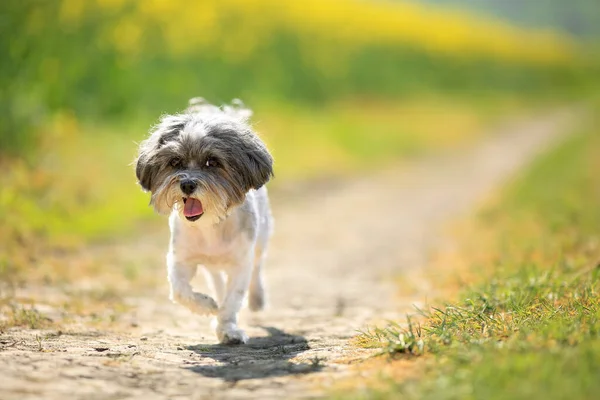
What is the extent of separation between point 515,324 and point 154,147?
2.64 meters

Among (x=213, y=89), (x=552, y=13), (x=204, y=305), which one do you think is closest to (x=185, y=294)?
(x=204, y=305)

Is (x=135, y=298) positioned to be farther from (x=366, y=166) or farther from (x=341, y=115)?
(x=341, y=115)

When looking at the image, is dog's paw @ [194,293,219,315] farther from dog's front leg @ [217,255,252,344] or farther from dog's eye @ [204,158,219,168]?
dog's eye @ [204,158,219,168]

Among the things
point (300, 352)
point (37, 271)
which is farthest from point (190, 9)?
point (300, 352)

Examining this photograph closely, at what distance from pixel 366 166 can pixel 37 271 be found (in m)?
11.1

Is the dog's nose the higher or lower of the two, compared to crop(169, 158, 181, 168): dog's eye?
lower

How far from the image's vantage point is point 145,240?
35.6 feet

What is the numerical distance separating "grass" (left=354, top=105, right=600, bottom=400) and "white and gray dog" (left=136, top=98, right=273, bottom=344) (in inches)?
42.4

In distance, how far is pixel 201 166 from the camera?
5.93 metres

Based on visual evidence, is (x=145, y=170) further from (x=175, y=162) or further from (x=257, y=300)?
(x=257, y=300)

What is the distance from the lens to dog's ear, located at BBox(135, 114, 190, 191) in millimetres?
5992

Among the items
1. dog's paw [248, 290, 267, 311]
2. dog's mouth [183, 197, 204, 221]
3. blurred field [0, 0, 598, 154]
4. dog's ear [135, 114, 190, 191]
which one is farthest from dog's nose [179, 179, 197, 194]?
blurred field [0, 0, 598, 154]

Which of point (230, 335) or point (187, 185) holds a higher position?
point (187, 185)

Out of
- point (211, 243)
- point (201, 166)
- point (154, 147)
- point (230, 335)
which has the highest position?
point (154, 147)
